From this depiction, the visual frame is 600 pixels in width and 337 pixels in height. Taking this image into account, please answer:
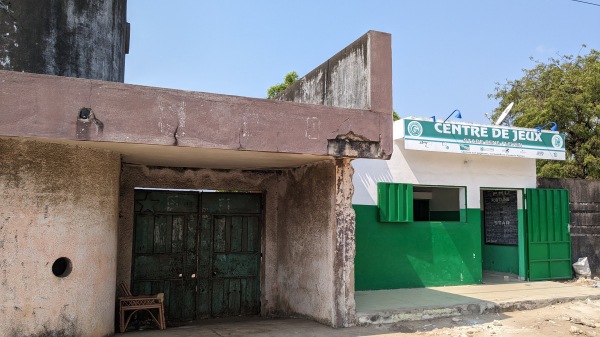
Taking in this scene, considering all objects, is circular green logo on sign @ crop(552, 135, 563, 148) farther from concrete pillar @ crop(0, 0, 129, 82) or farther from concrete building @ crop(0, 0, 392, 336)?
concrete pillar @ crop(0, 0, 129, 82)

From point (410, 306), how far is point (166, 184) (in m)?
4.42

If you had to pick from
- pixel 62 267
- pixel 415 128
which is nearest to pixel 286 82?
pixel 415 128

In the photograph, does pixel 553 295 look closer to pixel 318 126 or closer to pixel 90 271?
pixel 318 126

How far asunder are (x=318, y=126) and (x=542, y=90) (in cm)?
1663

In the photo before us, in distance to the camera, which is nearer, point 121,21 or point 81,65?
point 81,65

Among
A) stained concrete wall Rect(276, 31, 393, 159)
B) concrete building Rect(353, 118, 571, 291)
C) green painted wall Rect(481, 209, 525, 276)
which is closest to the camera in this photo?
stained concrete wall Rect(276, 31, 393, 159)

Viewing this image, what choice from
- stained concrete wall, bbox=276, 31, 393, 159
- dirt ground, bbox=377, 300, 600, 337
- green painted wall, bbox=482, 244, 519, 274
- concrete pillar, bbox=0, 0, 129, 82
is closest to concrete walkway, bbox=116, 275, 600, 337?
dirt ground, bbox=377, 300, 600, 337

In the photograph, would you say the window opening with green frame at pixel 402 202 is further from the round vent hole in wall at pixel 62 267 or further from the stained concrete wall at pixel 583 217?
the round vent hole in wall at pixel 62 267

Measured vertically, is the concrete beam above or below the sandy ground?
above

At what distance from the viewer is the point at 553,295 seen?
916cm

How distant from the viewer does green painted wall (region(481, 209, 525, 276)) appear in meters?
11.2

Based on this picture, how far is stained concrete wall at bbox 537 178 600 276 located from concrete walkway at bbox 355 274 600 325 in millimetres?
1455

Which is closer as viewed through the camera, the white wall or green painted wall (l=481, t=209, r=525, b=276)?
the white wall

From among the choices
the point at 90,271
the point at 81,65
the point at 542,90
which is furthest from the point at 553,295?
the point at 542,90
